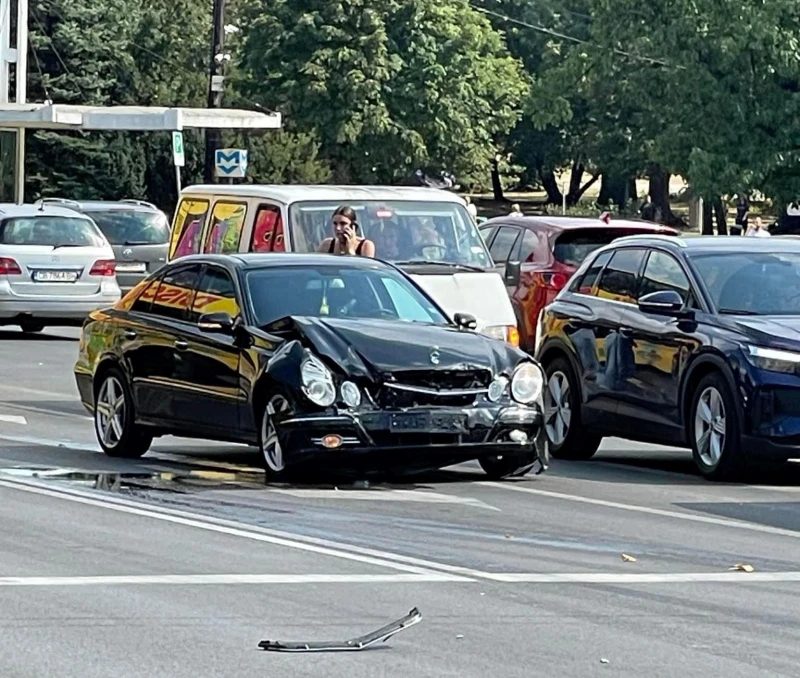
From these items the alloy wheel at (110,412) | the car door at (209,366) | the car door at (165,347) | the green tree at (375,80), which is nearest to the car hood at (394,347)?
the car door at (209,366)

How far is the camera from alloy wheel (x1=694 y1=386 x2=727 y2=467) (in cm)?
1321

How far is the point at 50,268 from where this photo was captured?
2672 centimetres

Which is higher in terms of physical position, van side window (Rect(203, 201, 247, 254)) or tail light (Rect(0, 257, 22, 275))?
van side window (Rect(203, 201, 247, 254))

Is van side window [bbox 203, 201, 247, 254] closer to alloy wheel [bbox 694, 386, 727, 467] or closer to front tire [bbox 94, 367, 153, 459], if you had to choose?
front tire [bbox 94, 367, 153, 459]

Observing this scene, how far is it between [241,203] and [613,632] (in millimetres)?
10889

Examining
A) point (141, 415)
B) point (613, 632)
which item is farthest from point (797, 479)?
point (613, 632)

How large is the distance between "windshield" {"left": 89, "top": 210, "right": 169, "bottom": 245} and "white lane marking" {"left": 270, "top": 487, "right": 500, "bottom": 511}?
20821 millimetres

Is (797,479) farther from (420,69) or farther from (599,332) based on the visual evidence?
(420,69)

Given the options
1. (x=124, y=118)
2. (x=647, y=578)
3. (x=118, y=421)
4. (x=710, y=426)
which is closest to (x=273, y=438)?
(x=118, y=421)

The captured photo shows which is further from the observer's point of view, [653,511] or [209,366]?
[209,366]

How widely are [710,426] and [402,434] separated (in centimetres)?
230

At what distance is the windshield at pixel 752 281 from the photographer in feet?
45.1

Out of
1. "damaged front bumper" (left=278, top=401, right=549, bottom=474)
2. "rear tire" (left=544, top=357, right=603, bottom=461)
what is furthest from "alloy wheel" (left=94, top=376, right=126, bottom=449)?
"rear tire" (left=544, top=357, right=603, bottom=461)

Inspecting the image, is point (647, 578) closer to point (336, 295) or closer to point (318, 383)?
point (318, 383)
